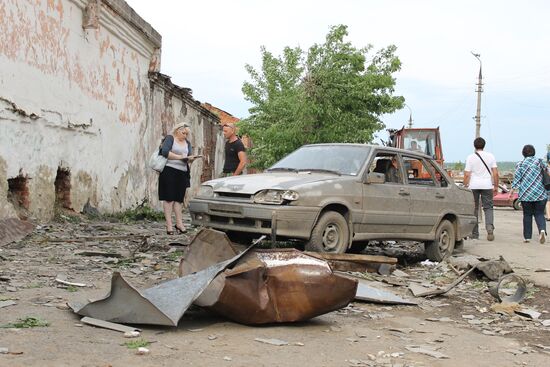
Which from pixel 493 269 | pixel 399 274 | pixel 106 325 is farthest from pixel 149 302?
pixel 493 269

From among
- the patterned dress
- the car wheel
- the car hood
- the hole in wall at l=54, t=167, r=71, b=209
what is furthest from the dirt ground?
the patterned dress

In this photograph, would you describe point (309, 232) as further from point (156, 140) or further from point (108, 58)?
point (156, 140)

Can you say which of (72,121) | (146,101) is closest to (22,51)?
(72,121)

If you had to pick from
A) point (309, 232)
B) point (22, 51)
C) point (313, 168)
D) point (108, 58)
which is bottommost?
point (309, 232)

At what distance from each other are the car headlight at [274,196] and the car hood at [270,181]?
0.16 ft

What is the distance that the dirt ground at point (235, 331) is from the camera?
3889 mm

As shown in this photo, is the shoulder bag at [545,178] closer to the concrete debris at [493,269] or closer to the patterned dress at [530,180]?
the patterned dress at [530,180]

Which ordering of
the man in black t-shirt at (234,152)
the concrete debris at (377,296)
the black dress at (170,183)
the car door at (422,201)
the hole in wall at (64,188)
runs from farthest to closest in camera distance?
the man in black t-shirt at (234,152) < the hole in wall at (64,188) < the black dress at (170,183) < the car door at (422,201) < the concrete debris at (377,296)

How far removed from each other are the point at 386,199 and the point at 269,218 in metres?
1.98

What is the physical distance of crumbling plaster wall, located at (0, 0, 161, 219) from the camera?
326 inches

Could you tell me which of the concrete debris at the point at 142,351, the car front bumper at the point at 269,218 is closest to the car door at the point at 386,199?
the car front bumper at the point at 269,218

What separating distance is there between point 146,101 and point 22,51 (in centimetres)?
532

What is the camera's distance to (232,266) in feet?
15.4

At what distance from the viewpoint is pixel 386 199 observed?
8.24 meters
